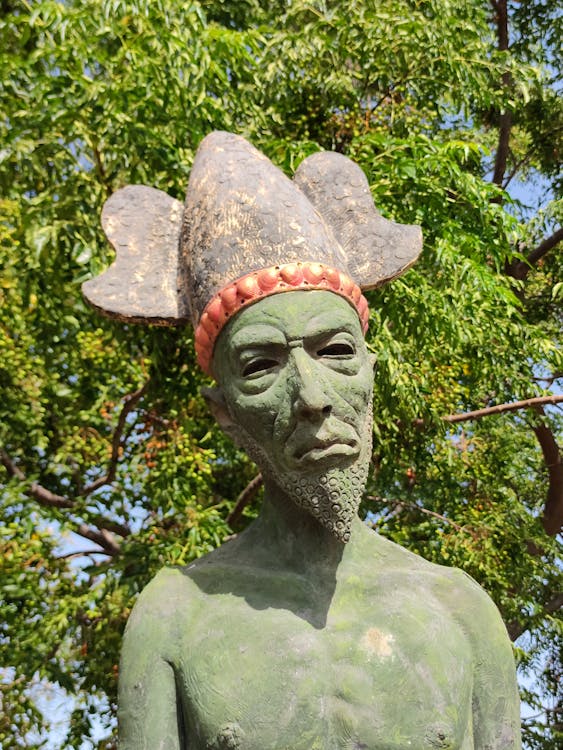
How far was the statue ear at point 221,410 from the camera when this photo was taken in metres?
2.63

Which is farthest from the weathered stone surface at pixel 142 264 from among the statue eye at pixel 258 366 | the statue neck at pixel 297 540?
the statue neck at pixel 297 540

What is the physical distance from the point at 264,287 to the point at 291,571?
2.46 feet

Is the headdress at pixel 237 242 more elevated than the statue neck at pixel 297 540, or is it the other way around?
the headdress at pixel 237 242

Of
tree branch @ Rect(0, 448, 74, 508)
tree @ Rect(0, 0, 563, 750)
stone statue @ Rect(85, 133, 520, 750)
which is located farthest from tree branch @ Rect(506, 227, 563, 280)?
stone statue @ Rect(85, 133, 520, 750)

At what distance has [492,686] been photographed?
2455 millimetres

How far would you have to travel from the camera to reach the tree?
502 cm

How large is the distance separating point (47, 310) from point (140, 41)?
157 cm

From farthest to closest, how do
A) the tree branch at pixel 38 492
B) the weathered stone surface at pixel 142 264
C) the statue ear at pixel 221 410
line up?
the tree branch at pixel 38 492, the weathered stone surface at pixel 142 264, the statue ear at pixel 221 410

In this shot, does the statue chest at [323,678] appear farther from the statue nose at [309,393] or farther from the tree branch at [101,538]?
the tree branch at [101,538]

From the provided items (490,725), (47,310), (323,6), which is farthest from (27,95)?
(490,725)

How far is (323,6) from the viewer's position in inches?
243

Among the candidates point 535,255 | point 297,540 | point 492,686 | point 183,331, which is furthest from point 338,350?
point 535,255

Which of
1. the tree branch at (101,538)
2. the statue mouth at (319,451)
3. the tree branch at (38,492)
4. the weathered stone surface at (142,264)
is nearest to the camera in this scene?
the statue mouth at (319,451)

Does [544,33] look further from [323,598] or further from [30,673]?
[323,598]
